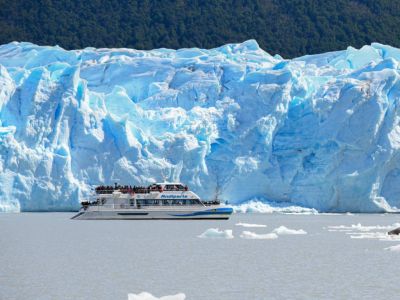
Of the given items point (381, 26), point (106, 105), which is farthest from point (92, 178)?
point (381, 26)

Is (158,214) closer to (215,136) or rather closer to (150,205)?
(150,205)

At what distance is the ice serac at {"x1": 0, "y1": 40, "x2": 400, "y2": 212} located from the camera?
37344mm

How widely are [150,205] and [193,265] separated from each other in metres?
18.7

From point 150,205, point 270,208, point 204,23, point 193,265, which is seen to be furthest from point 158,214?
point 204,23

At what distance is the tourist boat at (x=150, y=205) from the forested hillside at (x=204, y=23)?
23734 mm

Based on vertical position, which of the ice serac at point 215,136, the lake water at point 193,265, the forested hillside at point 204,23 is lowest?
the lake water at point 193,265

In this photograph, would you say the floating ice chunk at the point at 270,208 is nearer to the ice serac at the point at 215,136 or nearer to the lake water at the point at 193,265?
the ice serac at the point at 215,136

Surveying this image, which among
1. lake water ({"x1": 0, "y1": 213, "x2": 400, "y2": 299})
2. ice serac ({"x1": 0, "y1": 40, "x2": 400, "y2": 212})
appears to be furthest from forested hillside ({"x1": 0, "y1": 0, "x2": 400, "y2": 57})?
lake water ({"x1": 0, "y1": 213, "x2": 400, "y2": 299})

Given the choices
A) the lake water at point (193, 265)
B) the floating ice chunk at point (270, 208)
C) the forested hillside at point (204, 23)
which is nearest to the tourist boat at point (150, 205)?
the floating ice chunk at point (270, 208)

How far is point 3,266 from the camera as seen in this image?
60.1ft

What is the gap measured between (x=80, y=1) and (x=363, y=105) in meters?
27.9

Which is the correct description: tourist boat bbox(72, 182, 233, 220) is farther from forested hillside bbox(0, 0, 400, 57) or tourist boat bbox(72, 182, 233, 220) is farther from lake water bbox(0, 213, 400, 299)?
forested hillside bbox(0, 0, 400, 57)

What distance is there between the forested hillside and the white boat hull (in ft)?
77.6

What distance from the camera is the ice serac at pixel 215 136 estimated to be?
37344 millimetres
